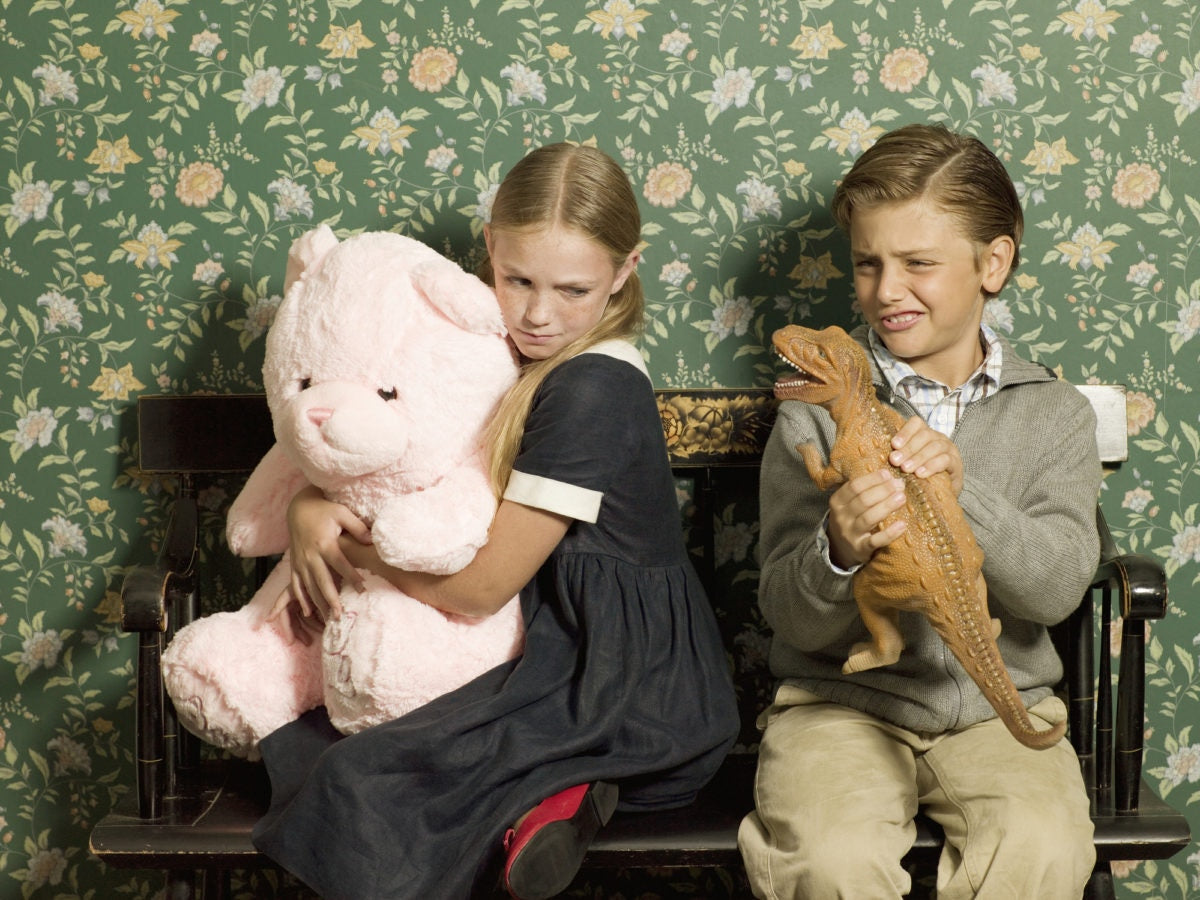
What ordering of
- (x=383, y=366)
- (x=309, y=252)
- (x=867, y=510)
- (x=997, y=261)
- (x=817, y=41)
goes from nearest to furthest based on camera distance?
1. (x=867, y=510)
2. (x=383, y=366)
3. (x=309, y=252)
4. (x=997, y=261)
5. (x=817, y=41)

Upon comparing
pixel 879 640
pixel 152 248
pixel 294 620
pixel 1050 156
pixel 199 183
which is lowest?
pixel 294 620

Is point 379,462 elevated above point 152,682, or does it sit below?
above

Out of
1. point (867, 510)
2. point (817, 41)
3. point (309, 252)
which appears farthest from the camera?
point (817, 41)

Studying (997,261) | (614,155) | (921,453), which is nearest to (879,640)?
(921,453)

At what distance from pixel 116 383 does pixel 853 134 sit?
130cm

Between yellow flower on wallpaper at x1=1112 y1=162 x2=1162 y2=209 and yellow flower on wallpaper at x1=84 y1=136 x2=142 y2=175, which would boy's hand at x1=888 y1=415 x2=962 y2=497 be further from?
yellow flower on wallpaper at x1=84 y1=136 x2=142 y2=175

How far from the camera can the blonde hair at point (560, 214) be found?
4.70ft

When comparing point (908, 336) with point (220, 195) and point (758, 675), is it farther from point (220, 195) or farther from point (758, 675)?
point (220, 195)

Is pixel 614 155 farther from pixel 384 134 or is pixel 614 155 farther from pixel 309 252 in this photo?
pixel 309 252

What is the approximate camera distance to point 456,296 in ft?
4.63

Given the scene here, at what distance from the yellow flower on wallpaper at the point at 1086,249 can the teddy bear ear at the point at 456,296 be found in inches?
38.8

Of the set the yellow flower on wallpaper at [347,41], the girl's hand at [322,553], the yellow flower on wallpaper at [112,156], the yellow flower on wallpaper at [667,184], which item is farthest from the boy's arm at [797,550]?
the yellow flower on wallpaper at [112,156]

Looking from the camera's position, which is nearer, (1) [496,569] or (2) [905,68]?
(1) [496,569]

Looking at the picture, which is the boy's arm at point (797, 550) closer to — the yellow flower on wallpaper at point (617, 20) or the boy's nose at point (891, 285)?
the boy's nose at point (891, 285)
